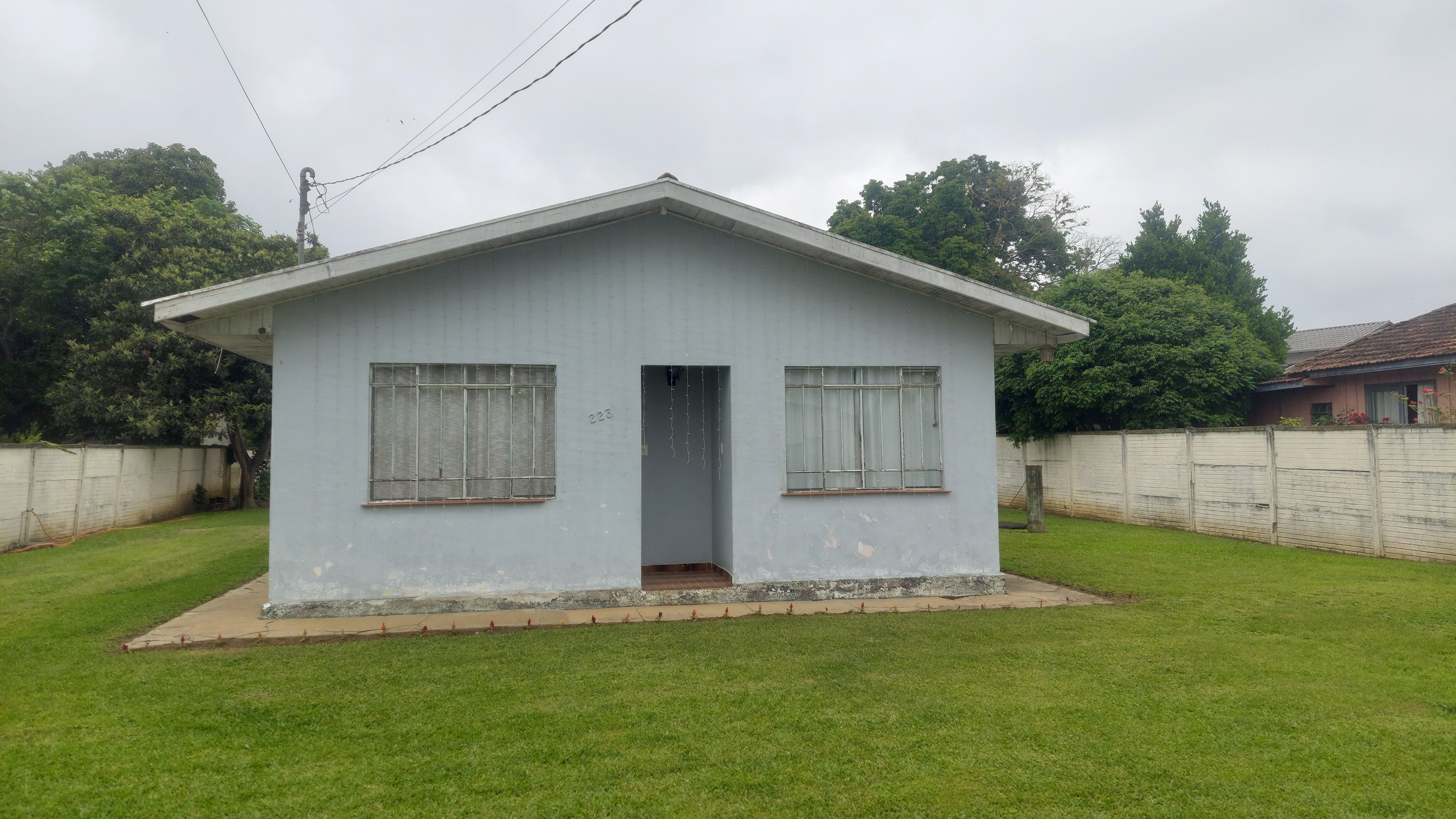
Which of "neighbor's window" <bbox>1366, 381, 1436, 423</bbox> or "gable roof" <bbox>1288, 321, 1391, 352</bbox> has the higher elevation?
"gable roof" <bbox>1288, 321, 1391, 352</bbox>

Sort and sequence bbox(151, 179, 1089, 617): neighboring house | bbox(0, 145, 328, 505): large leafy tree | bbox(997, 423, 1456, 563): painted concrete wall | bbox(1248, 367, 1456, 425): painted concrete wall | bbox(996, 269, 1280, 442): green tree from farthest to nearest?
bbox(0, 145, 328, 505): large leafy tree, bbox(996, 269, 1280, 442): green tree, bbox(1248, 367, 1456, 425): painted concrete wall, bbox(997, 423, 1456, 563): painted concrete wall, bbox(151, 179, 1089, 617): neighboring house

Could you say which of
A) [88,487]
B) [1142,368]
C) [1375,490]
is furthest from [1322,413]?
[88,487]

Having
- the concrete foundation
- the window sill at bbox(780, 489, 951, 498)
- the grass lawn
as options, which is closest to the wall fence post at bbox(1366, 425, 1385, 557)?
the grass lawn

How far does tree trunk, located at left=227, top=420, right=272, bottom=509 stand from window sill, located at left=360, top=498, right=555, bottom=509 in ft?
53.3

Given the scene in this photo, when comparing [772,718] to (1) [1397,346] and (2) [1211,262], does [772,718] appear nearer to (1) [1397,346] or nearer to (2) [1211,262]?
(1) [1397,346]

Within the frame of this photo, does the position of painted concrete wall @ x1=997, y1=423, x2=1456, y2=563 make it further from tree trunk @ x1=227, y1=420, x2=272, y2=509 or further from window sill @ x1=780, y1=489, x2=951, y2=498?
tree trunk @ x1=227, y1=420, x2=272, y2=509

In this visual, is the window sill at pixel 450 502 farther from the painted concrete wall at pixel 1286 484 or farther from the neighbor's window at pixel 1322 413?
the neighbor's window at pixel 1322 413

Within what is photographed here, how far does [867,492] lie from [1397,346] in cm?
1464

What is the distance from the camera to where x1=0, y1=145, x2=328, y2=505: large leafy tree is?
20.3 metres

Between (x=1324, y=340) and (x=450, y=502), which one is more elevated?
(x=1324, y=340)

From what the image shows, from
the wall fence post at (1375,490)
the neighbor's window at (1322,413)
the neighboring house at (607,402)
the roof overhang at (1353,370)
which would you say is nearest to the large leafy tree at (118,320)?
the neighboring house at (607,402)

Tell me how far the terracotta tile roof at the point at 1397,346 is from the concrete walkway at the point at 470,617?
11.7 metres

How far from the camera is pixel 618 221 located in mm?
8586

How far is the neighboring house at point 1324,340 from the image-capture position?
3506 centimetres
